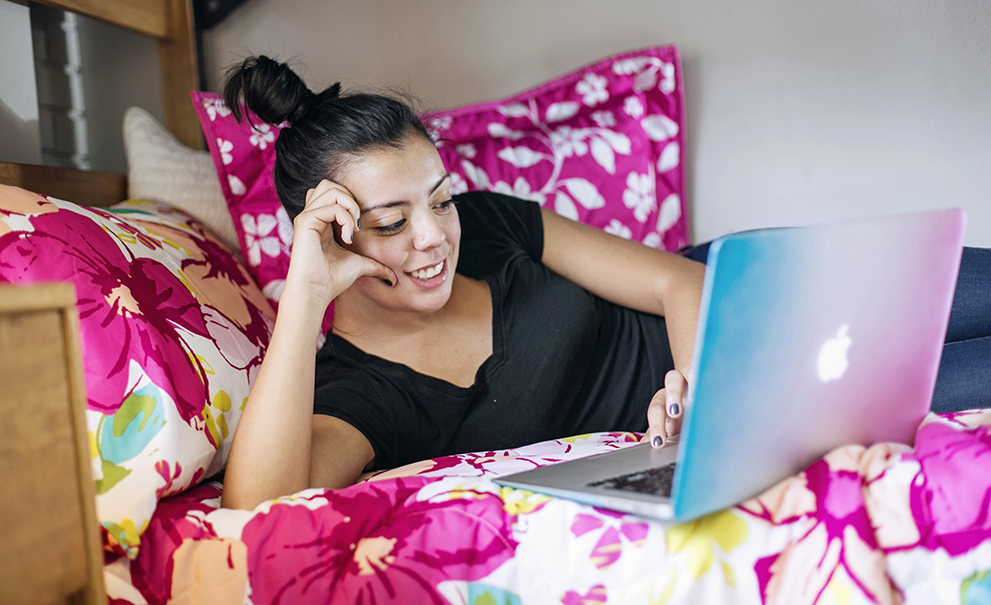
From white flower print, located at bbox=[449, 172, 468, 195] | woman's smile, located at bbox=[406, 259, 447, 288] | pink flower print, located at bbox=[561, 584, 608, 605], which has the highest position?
white flower print, located at bbox=[449, 172, 468, 195]

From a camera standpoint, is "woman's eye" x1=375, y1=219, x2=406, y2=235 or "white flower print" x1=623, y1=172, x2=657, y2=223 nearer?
"woman's eye" x1=375, y1=219, x2=406, y2=235

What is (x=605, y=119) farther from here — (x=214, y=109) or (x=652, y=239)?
(x=214, y=109)

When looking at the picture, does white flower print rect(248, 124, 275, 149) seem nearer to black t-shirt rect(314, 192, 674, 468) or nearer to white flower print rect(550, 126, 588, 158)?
black t-shirt rect(314, 192, 674, 468)

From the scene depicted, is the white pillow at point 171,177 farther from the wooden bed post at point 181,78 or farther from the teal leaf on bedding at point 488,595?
the teal leaf on bedding at point 488,595

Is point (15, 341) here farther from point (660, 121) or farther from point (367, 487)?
point (660, 121)

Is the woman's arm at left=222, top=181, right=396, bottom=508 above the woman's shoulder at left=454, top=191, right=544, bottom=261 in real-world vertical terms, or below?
below

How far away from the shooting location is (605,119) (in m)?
1.62

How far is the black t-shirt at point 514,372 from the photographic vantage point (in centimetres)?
103

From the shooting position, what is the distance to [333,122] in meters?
1.04

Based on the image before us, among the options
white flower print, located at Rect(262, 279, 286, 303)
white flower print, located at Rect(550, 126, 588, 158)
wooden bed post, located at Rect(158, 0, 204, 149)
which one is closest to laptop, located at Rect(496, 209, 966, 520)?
white flower print, located at Rect(262, 279, 286, 303)

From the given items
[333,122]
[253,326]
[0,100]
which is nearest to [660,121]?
[333,122]

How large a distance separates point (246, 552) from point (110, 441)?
189mm

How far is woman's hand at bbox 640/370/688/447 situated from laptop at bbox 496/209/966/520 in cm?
12

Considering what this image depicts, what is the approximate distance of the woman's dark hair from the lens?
3.37 ft
